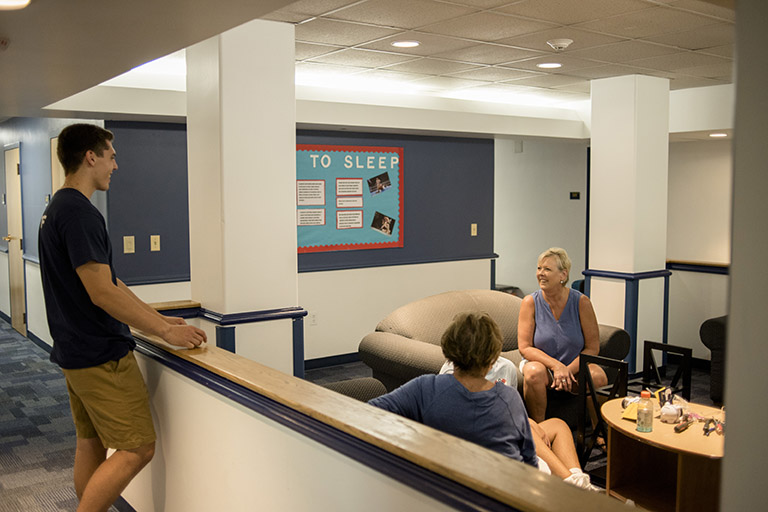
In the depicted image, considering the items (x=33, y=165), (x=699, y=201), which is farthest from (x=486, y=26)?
(x=33, y=165)

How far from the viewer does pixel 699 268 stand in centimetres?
680

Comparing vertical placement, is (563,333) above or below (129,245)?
below

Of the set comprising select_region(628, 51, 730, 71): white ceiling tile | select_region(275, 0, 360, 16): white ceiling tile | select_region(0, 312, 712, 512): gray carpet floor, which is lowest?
select_region(0, 312, 712, 512): gray carpet floor

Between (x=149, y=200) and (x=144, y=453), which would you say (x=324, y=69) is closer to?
(x=149, y=200)

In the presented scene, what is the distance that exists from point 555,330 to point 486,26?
74.5 inches

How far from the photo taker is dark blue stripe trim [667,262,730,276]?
6637 millimetres

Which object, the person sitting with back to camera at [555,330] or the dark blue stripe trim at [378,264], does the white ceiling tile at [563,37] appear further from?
the dark blue stripe trim at [378,264]

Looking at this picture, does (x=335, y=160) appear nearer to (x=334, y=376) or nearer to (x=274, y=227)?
(x=334, y=376)

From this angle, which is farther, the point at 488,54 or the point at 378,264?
the point at 378,264

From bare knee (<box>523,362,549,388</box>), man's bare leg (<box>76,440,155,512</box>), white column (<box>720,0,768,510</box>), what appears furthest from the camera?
bare knee (<box>523,362,549,388</box>)

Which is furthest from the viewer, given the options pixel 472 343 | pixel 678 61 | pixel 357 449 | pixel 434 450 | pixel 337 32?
pixel 678 61

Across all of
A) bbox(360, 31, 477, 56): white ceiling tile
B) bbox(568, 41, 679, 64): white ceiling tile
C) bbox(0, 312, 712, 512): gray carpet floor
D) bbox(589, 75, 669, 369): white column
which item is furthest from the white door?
bbox(568, 41, 679, 64): white ceiling tile

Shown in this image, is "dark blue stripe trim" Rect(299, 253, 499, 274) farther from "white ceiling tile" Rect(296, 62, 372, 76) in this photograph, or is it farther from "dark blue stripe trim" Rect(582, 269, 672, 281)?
"white ceiling tile" Rect(296, 62, 372, 76)

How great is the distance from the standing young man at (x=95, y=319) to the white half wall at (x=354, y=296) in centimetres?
386
